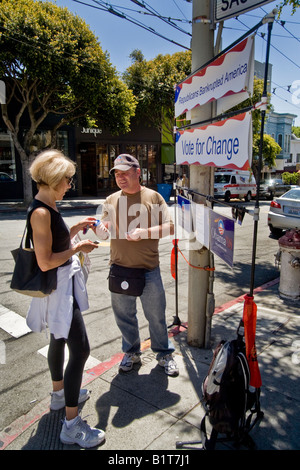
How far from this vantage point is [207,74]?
2.96 m

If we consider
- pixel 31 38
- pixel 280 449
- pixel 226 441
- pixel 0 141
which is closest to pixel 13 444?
pixel 226 441

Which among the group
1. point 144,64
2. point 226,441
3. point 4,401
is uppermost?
point 144,64

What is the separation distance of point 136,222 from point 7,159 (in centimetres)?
1852

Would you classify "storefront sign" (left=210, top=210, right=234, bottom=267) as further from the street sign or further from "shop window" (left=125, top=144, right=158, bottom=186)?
"shop window" (left=125, top=144, right=158, bottom=186)

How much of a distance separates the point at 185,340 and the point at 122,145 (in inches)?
868

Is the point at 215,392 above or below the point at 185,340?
above

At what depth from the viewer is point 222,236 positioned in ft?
9.18

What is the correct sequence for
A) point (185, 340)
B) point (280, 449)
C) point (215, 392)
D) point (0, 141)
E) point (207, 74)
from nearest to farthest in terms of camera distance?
point (215, 392)
point (280, 449)
point (207, 74)
point (185, 340)
point (0, 141)

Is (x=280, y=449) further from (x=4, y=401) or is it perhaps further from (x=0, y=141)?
(x=0, y=141)

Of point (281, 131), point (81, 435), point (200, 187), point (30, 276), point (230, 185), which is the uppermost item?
point (281, 131)

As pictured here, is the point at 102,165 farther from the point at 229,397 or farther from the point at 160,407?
the point at 229,397

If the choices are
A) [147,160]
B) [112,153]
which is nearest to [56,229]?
[112,153]

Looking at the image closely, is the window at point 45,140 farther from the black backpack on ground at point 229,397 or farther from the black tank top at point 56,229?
the black backpack on ground at point 229,397

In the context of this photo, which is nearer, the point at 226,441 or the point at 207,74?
the point at 226,441
